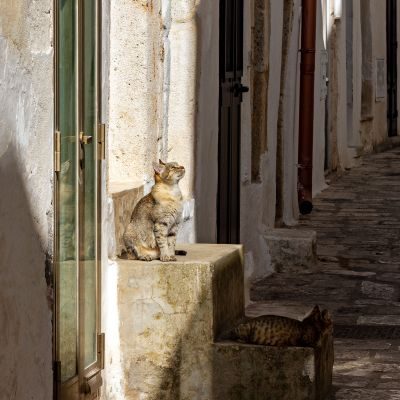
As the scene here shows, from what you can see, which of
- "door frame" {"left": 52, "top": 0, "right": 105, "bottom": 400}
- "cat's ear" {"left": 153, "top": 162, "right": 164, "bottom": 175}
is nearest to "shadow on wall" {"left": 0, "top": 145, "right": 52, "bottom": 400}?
"door frame" {"left": 52, "top": 0, "right": 105, "bottom": 400}

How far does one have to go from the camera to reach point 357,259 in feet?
41.0

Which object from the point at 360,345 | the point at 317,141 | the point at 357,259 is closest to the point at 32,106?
the point at 360,345

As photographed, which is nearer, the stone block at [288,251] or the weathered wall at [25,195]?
the weathered wall at [25,195]

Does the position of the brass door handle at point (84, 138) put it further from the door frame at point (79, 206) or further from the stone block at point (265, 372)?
the stone block at point (265, 372)

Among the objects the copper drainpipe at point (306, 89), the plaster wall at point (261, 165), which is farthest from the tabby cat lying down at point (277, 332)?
the copper drainpipe at point (306, 89)

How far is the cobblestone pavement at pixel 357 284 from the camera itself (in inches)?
303

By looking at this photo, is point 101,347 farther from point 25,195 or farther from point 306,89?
point 306,89

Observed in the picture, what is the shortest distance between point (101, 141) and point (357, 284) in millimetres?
5229

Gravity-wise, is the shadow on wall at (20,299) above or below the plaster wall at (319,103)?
below

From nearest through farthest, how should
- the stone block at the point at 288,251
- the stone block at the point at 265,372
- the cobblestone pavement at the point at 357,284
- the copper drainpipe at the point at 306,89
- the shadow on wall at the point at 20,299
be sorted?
the shadow on wall at the point at 20,299, the stone block at the point at 265,372, the cobblestone pavement at the point at 357,284, the stone block at the point at 288,251, the copper drainpipe at the point at 306,89

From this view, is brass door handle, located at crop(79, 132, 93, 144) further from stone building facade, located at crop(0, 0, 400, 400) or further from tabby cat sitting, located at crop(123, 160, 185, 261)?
tabby cat sitting, located at crop(123, 160, 185, 261)

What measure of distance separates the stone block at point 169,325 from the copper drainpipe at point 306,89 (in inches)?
330

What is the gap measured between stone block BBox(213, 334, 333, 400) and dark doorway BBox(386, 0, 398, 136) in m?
17.5

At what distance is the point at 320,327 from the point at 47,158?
194 centimetres
